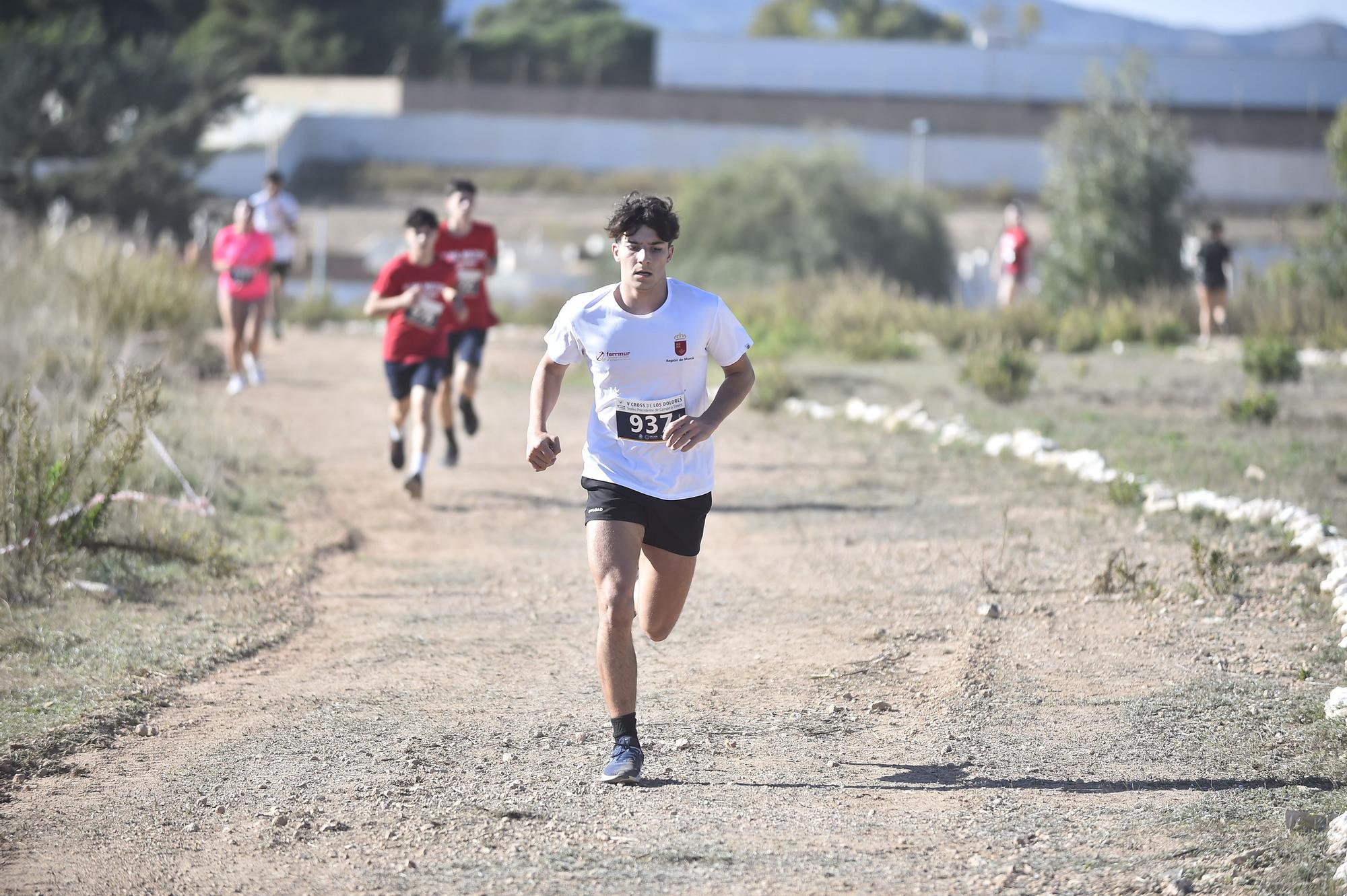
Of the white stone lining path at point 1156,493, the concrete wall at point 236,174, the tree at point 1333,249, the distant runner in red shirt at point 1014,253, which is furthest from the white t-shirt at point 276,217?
the concrete wall at point 236,174

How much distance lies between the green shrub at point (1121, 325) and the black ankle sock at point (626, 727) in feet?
56.5

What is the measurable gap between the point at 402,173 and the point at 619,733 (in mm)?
53076


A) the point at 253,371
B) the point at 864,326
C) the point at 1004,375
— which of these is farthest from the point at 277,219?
the point at 1004,375

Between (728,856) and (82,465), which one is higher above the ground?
(82,465)

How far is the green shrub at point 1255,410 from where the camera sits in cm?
1344

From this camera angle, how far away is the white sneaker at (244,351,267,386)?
624 inches

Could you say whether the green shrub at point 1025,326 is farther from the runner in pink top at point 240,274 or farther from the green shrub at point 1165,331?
the runner in pink top at point 240,274

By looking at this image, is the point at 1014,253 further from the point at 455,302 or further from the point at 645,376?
the point at 645,376

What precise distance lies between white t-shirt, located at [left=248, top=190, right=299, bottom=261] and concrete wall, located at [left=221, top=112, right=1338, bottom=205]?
121 ft

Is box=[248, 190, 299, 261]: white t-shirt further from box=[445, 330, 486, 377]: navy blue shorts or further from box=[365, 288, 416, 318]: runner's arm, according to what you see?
box=[365, 288, 416, 318]: runner's arm

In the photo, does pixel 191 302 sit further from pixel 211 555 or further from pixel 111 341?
pixel 211 555

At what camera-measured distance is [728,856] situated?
4707mm

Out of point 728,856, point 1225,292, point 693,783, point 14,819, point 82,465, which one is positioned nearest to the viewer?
point 728,856

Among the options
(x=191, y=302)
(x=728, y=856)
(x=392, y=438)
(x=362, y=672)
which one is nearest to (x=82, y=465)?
(x=362, y=672)
